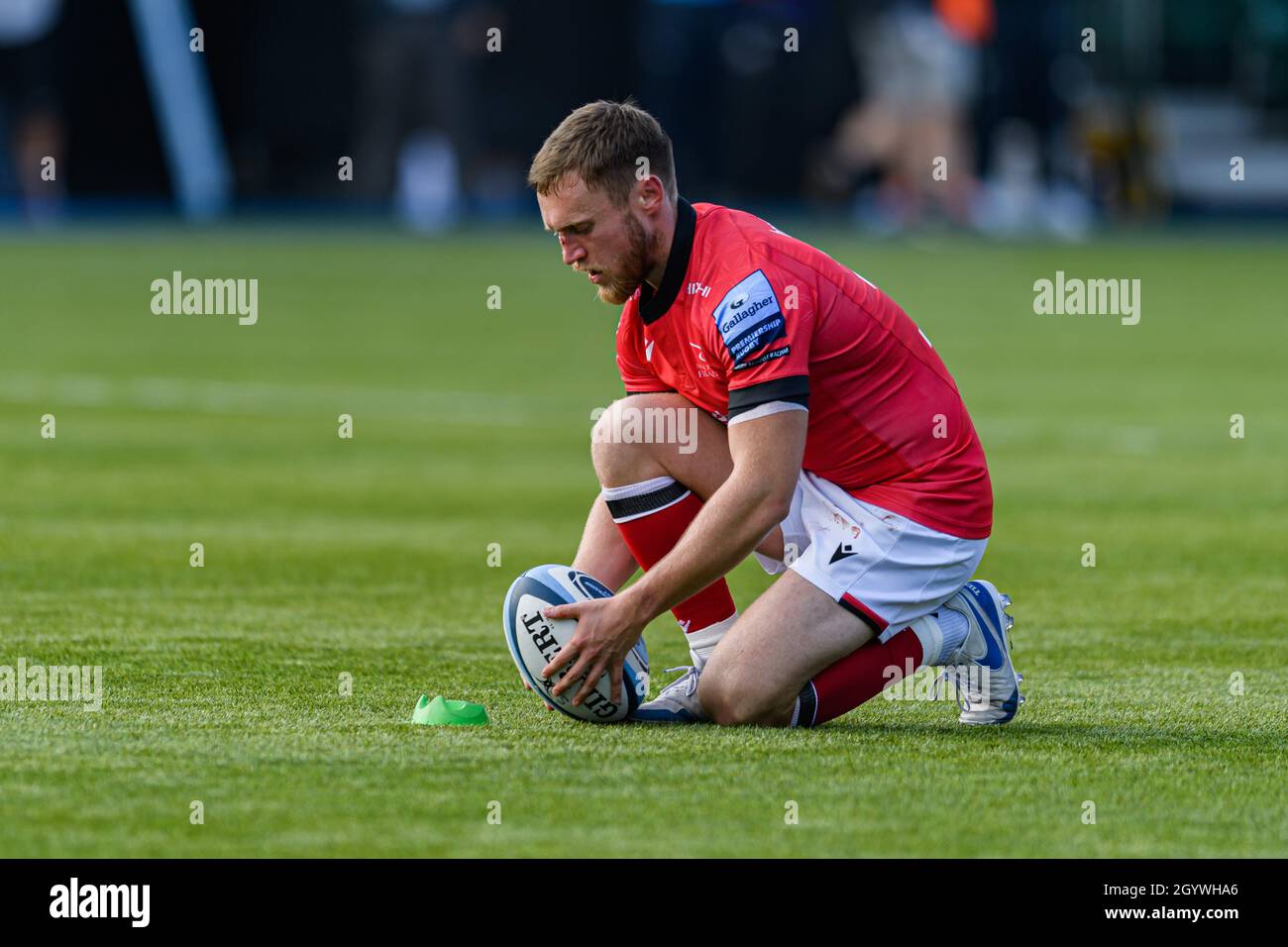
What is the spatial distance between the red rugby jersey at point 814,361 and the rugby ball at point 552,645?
65 cm

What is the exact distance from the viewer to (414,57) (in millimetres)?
36344

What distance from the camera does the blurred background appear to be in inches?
1401

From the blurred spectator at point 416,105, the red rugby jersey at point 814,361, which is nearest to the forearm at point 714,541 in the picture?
the red rugby jersey at point 814,361

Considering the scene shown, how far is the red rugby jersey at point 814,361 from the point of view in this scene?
5.75 meters

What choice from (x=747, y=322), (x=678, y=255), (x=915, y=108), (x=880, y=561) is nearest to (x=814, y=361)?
(x=747, y=322)

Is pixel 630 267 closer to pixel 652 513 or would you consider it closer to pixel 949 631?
pixel 652 513

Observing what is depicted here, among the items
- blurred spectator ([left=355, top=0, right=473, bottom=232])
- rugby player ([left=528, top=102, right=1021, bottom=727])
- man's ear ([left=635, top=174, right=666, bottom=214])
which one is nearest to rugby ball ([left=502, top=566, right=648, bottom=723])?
rugby player ([left=528, top=102, right=1021, bottom=727])

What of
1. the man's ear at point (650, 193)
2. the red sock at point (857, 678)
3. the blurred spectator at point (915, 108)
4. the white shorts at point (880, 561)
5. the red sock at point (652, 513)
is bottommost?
the red sock at point (857, 678)

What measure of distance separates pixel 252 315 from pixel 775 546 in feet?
52.0

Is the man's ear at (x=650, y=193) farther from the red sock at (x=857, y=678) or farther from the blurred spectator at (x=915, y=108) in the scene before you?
the blurred spectator at (x=915, y=108)

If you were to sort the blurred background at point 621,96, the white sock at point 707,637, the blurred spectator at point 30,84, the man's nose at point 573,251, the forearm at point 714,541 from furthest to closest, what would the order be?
1. the blurred background at point 621,96
2. the blurred spectator at point 30,84
3. the white sock at point 707,637
4. the man's nose at point 573,251
5. the forearm at point 714,541

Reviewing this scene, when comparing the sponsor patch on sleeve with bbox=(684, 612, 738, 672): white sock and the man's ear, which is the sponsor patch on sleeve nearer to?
the man's ear
